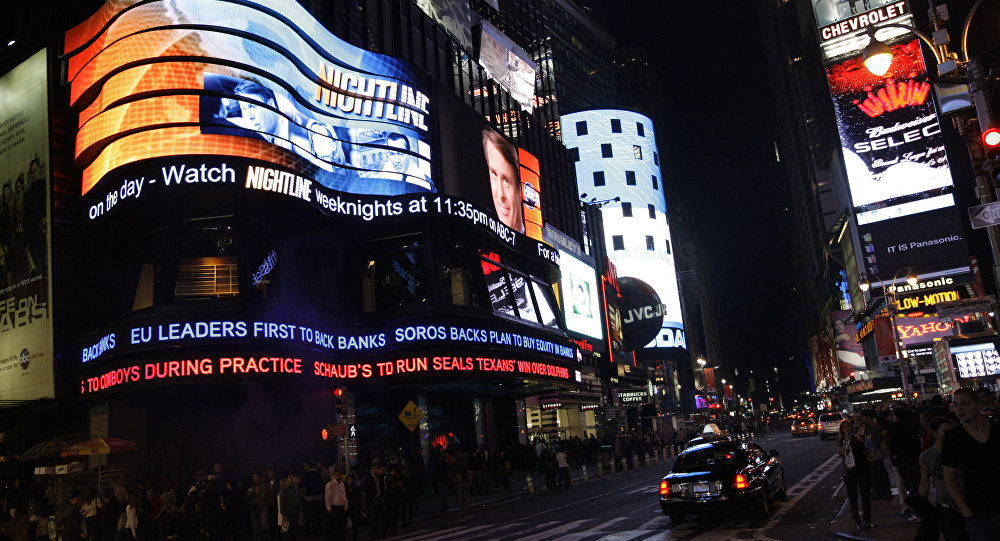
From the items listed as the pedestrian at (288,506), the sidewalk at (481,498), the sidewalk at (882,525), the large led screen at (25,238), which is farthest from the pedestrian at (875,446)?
the large led screen at (25,238)

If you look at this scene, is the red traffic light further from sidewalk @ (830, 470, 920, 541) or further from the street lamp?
the street lamp

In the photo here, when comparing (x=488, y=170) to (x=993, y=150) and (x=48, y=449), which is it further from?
(x=993, y=150)

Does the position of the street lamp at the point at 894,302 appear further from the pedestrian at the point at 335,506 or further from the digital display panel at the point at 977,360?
the pedestrian at the point at 335,506

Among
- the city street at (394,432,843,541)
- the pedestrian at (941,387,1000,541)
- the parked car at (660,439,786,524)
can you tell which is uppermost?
the pedestrian at (941,387,1000,541)

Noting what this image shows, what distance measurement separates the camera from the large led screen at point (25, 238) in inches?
973

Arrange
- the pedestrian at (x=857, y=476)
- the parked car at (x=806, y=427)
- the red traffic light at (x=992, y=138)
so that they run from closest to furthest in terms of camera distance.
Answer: the red traffic light at (x=992, y=138)
the pedestrian at (x=857, y=476)
the parked car at (x=806, y=427)

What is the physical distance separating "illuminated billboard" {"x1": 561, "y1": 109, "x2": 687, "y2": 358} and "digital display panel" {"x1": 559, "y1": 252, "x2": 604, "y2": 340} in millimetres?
26319

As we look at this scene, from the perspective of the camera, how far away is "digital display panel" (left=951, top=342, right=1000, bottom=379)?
1050 inches

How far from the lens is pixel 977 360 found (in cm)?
2686

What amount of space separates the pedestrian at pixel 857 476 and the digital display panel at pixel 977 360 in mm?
17931

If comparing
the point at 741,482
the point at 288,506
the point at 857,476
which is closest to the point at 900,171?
the point at 741,482

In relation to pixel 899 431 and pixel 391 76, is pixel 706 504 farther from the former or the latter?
pixel 391 76

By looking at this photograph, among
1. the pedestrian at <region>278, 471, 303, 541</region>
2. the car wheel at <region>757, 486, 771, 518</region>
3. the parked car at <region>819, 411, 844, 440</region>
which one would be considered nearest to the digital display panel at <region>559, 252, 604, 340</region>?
the parked car at <region>819, 411, 844, 440</region>

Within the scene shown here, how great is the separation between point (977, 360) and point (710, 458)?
1802cm
